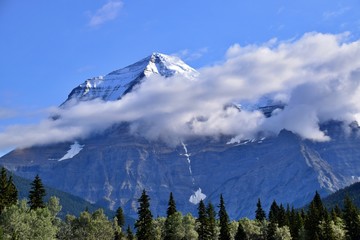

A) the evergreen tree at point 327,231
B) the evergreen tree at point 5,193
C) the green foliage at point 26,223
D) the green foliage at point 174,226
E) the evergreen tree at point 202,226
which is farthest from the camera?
the green foliage at point 174,226

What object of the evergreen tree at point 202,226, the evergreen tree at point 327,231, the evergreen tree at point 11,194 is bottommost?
the evergreen tree at point 327,231

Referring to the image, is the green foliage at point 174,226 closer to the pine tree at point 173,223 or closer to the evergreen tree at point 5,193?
the pine tree at point 173,223

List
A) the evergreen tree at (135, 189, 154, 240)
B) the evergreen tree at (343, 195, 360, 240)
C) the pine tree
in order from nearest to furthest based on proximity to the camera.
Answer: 1. the evergreen tree at (135, 189, 154, 240)
2. the evergreen tree at (343, 195, 360, 240)
3. the pine tree

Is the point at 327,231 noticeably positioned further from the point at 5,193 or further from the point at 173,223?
the point at 5,193

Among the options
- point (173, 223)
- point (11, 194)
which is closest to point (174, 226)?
point (173, 223)

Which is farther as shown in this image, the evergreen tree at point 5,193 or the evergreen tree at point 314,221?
the evergreen tree at point 314,221

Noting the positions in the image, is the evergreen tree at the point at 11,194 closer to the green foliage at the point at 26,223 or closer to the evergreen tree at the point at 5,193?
the evergreen tree at the point at 5,193

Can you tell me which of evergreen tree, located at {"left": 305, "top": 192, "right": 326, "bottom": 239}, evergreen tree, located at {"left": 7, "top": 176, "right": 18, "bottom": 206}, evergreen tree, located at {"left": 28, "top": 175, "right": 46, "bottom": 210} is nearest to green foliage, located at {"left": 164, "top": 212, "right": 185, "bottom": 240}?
evergreen tree, located at {"left": 305, "top": 192, "right": 326, "bottom": 239}

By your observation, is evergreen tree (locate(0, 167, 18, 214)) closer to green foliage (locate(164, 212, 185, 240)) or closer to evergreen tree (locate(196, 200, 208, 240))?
green foliage (locate(164, 212, 185, 240))

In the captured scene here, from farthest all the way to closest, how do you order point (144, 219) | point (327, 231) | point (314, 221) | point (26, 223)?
1. point (314, 221)
2. point (327, 231)
3. point (144, 219)
4. point (26, 223)

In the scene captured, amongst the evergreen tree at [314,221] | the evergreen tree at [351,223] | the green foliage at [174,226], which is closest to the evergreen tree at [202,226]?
the green foliage at [174,226]

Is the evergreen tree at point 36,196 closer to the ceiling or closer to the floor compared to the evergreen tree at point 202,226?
→ closer to the ceiling

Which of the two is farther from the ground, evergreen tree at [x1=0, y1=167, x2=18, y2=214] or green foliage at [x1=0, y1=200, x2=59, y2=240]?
evergreen tree at [x1=0, y1=167, x2=18, y2=214]

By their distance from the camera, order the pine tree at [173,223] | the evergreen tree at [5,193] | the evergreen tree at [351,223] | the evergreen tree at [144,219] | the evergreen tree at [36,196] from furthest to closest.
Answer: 1. the pine tree at [173,223]
2. the evergreen tree at [351,223]
3. the evergreen tree at [144,219]
4. the evergreen tree at [36,196]
5. the evergreen tree at [5,193]
